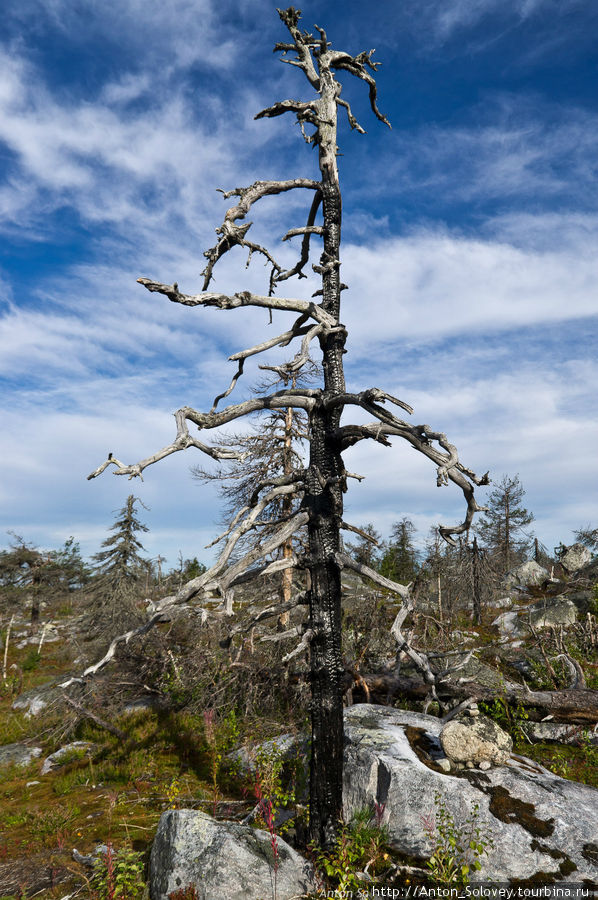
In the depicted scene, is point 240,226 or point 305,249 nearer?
point 240,226

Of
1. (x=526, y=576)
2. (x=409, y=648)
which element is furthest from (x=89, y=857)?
(x=526, y=576)

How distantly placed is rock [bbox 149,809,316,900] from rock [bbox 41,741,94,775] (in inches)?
313

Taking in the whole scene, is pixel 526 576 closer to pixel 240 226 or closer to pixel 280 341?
pixel 280 341

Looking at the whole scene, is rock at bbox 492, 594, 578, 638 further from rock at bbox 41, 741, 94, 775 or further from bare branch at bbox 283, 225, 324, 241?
bare branch at bbox 283, 225, 324, 241

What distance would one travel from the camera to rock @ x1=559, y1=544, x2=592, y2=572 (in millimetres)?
35812

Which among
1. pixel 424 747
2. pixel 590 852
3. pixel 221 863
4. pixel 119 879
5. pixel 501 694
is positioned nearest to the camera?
pixel 221 863

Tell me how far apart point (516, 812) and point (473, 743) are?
0.89 meters

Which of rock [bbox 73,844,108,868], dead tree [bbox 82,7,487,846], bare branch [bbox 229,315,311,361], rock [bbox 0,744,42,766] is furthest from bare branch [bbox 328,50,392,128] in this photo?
rock [bbox 0,744,42,766]

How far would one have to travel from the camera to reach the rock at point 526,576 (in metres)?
32.9

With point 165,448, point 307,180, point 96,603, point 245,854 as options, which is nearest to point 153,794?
point 245,854

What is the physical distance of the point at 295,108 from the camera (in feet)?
24.3

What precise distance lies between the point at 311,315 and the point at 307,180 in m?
2.21

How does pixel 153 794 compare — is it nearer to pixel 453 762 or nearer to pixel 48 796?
pixel 48 796

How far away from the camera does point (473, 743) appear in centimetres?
698
